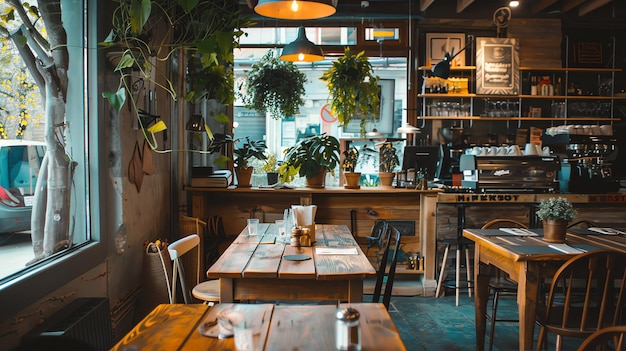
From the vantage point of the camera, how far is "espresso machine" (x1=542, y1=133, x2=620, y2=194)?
17.5 feet

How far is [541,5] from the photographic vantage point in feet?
22.6

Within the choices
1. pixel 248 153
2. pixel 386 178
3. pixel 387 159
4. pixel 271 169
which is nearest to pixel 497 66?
pixel 387 159

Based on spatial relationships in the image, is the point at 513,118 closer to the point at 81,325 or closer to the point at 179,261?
the point at 179,261

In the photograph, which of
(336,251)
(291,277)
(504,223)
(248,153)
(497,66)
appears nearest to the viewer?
(291,277)

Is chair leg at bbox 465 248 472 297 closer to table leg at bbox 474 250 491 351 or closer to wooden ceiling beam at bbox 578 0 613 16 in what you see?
table leg at bbox 474 250 491 351

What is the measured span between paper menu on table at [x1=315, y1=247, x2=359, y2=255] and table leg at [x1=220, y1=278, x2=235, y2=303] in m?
0.61

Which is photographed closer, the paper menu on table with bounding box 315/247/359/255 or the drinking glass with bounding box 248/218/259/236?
the paper menu on table with bounding box 315/247/359/255

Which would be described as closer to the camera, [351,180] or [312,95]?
[351,180]

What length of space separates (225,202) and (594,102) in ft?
17.5

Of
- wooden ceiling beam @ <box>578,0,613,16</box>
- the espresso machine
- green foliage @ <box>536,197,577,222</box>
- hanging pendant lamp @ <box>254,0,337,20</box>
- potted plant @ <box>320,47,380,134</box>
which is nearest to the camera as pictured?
hanging pendant lamp @ <box>254,0,337,20</box>

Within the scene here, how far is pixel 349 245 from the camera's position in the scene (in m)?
3.42

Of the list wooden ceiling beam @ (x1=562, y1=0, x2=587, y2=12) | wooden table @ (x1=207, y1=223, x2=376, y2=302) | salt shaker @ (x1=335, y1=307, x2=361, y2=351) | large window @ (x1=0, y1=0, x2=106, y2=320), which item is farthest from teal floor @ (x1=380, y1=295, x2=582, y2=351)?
wooden ceiling beam @ (x1=562, y1=0, x2=587, y2=12)

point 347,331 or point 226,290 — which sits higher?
point 347,331

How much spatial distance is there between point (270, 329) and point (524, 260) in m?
1.73
